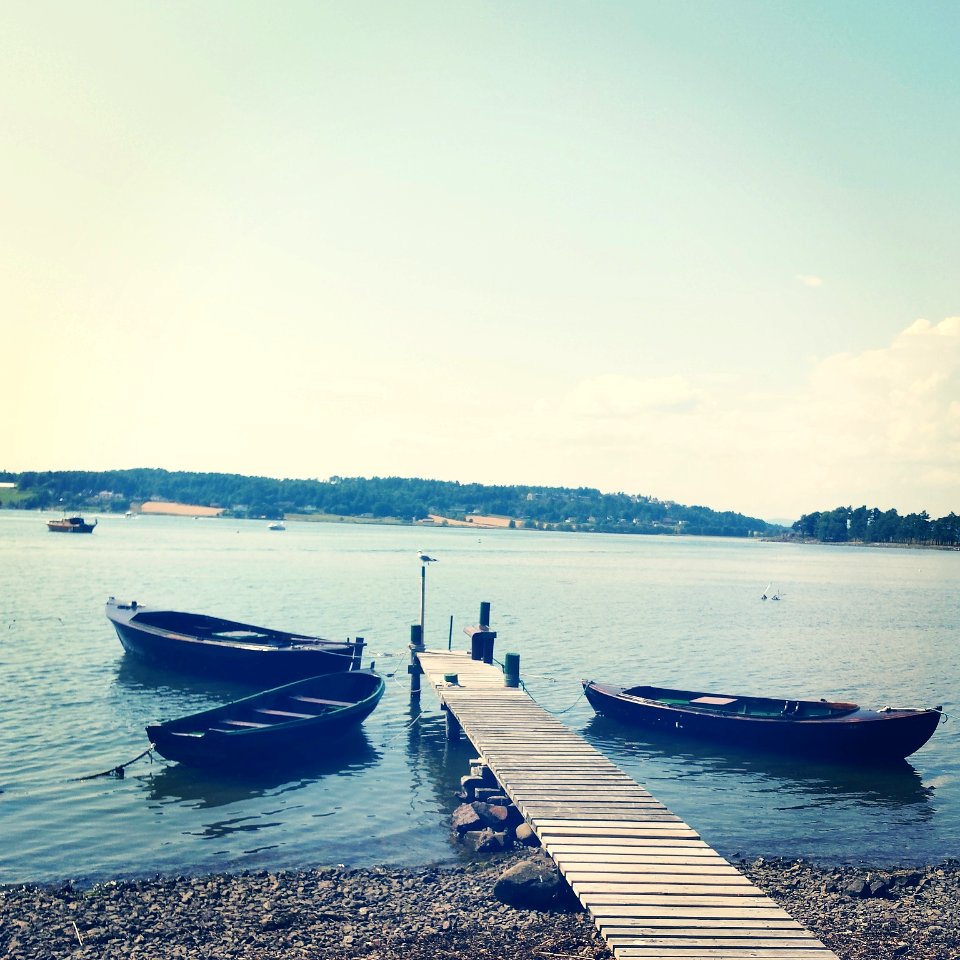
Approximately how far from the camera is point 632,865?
11102mm

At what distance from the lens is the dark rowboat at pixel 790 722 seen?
21703 mm

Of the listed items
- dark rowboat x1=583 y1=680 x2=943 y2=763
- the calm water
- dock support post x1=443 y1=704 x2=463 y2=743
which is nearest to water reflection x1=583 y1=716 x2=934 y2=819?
the calm water

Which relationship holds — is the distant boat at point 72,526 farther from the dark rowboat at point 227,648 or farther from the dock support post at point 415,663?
the dock support post at point 415,663

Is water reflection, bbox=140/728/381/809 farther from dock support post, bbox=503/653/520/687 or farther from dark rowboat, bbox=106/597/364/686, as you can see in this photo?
dark rowboat, bbox=106/597/364/686

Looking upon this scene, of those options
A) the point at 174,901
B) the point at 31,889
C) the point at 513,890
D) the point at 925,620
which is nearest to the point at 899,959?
the point at 513,890

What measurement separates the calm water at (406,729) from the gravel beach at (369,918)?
111 cm

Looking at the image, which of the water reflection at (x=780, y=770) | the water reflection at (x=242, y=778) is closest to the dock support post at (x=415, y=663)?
the water reflection at (x=780, y=770)

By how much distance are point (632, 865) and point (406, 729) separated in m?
14.4

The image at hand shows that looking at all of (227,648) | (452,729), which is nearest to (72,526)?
(227,648)

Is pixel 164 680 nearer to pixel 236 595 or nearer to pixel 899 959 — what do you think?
pixel 899 959

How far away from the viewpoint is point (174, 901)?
1312cm

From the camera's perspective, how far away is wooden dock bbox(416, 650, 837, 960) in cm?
931

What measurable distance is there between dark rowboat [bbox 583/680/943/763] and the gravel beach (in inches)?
275

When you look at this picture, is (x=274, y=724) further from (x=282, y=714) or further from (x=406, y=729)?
(x=406, y=729)
